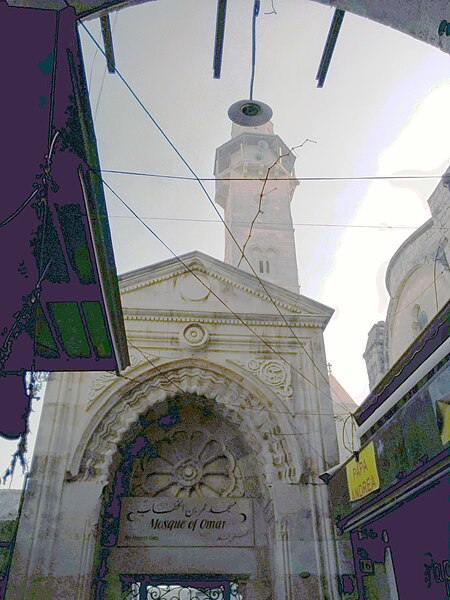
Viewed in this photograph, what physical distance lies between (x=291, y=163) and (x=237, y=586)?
2947 cm

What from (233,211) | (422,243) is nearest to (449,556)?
(422,243)

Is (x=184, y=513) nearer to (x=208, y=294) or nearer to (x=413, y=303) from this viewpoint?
(x=208, y=294)

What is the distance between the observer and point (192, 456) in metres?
9.65

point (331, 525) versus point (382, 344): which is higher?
point (382, 344)

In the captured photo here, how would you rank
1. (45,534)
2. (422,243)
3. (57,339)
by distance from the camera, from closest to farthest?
(57,339) → (45,534) → (422,243)

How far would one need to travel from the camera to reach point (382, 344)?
55.5 ft

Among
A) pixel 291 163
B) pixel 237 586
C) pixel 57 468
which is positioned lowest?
pixel 237 586

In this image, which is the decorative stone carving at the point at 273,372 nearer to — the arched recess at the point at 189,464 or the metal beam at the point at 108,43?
the arched recess at the point at 189,464

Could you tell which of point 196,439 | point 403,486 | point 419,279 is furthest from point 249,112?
point 419,279

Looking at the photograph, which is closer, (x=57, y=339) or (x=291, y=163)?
(x=57, y=339)

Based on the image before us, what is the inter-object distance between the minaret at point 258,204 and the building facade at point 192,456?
60.3ft

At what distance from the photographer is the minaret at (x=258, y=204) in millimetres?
29594

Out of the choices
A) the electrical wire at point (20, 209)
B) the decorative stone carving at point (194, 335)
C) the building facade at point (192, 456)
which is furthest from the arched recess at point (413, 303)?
the electrical wire at point (20, 209)

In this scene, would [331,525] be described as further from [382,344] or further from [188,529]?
[382,344]
